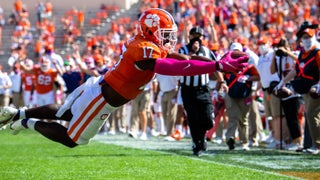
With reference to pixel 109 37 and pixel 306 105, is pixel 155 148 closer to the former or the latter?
pixel 306 105

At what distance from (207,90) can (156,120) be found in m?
6.50

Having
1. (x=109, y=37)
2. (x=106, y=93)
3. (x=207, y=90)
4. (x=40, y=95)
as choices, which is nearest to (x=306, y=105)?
(x=207, y=90)

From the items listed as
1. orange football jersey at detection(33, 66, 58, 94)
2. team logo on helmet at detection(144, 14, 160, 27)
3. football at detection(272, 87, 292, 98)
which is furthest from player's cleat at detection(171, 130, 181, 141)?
team logo on helmet at detection(144, 14, 160, 27)

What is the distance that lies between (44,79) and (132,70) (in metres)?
10.8

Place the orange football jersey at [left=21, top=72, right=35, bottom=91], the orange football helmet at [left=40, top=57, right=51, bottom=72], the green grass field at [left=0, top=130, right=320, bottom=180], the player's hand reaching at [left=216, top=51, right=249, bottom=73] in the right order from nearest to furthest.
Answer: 1. the player's hand reaching at [left=216, top=51, right=249, bottom=73]
2. the green grass field at [left=0, top=130, right=320, bottom=180]
3. the orange football helmet at [left=40, top=57, right=51, bottom=72]
4. the orange football jersey at [left=21, top=72, right=35, bottom=91]

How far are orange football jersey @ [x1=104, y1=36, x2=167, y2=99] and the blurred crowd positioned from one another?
2.42m

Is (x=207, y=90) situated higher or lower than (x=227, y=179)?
higher

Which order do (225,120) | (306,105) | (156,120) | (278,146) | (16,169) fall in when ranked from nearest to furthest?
1. (16,169)
2. (306,105)
3. (278,146)
4. (225,120)
5. (156,120)

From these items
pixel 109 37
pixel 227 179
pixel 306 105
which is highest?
pixel 109 37

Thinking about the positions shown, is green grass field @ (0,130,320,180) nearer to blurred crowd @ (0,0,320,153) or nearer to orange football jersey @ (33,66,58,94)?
blurred crowd @ (0,0,320,153)

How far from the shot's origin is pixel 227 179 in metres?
8.61

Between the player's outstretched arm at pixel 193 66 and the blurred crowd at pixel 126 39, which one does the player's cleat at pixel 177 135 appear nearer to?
the blurred crowd at pixel 126 39

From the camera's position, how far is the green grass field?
9086mm

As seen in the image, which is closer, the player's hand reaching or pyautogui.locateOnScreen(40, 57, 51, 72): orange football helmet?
the player's hand reaching
